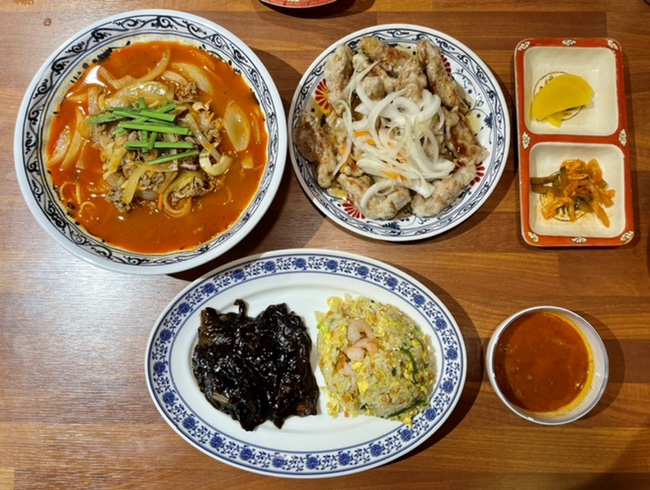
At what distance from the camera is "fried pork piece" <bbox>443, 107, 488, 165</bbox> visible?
2.44 metres

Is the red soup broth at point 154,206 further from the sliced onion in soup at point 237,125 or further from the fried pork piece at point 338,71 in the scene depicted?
the fried pork piece at point 338,71

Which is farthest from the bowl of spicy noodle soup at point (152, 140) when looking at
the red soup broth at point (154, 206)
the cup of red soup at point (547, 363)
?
the cup of red soup at point (547, 363)

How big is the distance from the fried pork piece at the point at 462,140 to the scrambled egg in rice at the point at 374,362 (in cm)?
82

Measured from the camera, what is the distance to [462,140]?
2453 millimetres

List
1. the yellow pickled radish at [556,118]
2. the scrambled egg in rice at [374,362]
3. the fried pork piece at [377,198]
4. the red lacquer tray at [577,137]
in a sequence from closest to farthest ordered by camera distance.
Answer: the scrambled egg in rice at [374,362] < the fried pork piece at [377,198] < the red lacquer tray at [577,137] < the yellow pickled radish at [556,118]

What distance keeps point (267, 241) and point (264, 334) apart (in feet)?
1.51

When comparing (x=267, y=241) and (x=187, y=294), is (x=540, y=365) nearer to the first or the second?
(x=267, y=241)

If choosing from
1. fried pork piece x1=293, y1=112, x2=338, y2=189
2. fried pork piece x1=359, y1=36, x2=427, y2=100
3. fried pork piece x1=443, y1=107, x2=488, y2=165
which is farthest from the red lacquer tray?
fried pork piece x1=293, y1=112, x2=338, y2=189

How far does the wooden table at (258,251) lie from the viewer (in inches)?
97.5

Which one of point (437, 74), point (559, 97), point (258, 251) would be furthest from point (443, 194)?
point (258, 251)

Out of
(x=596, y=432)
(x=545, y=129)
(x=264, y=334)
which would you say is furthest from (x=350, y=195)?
(x=596, y=432)

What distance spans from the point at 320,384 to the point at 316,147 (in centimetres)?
114

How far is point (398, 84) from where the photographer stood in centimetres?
244

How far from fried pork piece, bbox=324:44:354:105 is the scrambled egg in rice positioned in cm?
100
